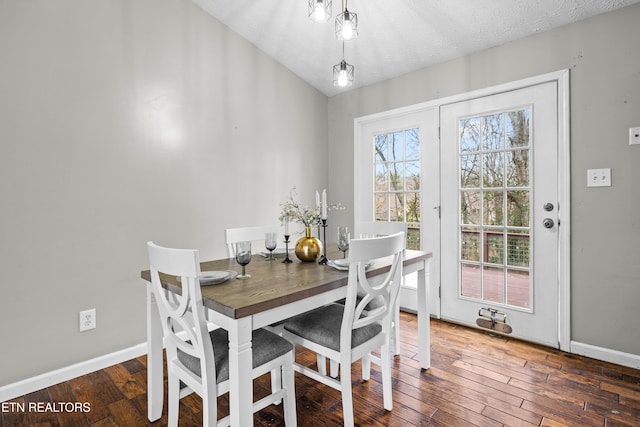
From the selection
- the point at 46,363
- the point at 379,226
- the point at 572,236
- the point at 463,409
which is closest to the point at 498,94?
the point at 572,236

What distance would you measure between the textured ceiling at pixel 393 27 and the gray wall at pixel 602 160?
0.15 m

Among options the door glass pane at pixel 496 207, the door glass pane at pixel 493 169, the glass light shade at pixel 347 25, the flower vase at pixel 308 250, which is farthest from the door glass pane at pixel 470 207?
the glass light shade at pixel 347 25

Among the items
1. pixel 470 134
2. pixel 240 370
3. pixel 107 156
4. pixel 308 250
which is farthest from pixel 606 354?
pixel 107 156

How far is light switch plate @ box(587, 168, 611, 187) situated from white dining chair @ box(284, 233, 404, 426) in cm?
149

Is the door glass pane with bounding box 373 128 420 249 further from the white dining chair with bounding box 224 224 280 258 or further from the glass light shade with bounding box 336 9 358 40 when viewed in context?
the glass light shade with bounding box 336 9 358 40

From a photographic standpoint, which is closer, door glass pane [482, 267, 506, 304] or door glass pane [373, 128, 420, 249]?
door glass pane [482, 267, 506, 304]

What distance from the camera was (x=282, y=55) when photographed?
317 centimetres

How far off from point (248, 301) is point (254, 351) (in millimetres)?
304

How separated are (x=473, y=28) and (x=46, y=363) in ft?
11.4

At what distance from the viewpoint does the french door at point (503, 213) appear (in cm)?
247

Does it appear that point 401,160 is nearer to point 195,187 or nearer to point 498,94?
point 498,94

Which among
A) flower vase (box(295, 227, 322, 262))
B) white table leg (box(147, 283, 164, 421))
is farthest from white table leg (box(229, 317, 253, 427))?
flower vase (box(295, 227, 322, 262))

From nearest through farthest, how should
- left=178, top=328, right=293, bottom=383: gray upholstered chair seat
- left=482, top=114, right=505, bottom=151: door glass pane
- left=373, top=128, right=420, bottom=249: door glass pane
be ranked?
left=178, top=328, right=293, bottom=383: gray upholstered chair seat < left=482, top=114, right=505, bottom=151: door glass pane < left=373, top=128, right=420, bottom=249: door glass pane

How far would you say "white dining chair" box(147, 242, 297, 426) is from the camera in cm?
129
